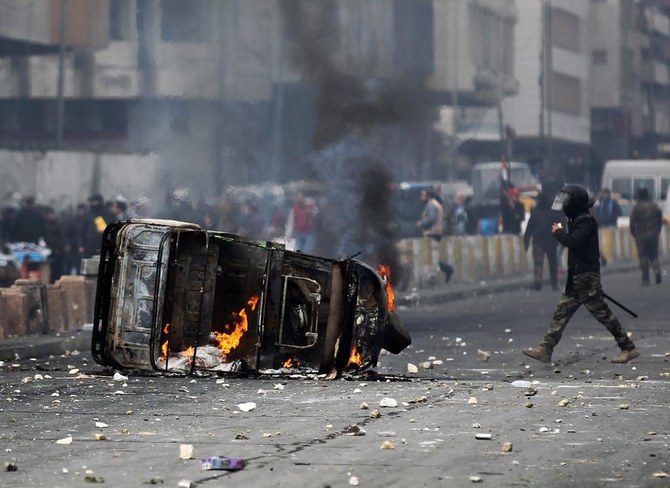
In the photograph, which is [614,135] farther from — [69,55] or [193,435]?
[193,435]

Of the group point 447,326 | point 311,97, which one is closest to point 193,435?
point 447,326

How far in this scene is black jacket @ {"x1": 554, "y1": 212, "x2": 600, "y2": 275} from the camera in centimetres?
1494

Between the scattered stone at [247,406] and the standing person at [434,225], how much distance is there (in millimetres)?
18654

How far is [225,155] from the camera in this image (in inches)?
1652

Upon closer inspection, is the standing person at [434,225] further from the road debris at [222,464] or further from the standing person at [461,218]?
the road debris at [222,464]

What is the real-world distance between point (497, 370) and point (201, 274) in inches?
122

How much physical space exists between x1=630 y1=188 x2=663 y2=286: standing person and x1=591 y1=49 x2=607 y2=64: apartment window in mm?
58223

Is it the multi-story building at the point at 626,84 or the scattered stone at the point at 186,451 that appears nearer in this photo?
the scattered stone at the point at 186,451

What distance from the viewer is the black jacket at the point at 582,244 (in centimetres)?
1494

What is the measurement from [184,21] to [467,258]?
12.3 meters

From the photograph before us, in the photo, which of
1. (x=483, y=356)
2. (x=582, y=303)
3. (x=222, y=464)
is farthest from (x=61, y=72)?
(x=222, y=464)

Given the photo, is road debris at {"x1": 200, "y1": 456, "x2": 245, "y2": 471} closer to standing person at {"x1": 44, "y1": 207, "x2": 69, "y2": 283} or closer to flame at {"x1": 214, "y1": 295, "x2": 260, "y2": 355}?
flame at {"x1": 214, "y1": 295, "x2": 260, "y2": 355}

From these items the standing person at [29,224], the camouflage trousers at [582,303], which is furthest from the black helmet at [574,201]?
the standing person at [29,224]

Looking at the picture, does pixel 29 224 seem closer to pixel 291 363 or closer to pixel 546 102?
pixel 291 363
